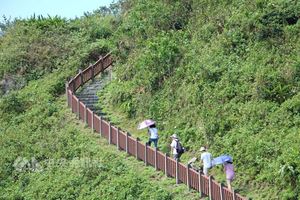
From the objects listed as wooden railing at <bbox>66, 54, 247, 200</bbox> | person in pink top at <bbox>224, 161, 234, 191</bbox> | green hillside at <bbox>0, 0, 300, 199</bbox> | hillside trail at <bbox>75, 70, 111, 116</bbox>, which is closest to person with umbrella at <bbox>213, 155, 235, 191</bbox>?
person in pink top at <bbox>224, 161, 234, 191</bbox>

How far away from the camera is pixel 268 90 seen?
77.9 feet

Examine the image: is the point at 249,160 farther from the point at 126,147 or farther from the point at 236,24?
the point at 236,24

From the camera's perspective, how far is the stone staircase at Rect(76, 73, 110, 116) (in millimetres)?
30812

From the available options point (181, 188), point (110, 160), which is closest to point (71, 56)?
point (110, 160)

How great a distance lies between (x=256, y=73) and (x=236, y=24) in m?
4.56

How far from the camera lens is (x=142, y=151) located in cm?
2372

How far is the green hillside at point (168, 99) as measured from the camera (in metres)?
21.6

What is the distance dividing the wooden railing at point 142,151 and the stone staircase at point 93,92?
268 millimetres

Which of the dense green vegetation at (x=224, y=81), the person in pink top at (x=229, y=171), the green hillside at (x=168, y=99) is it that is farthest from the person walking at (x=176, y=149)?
the person in pink top at (x=229, y=171)

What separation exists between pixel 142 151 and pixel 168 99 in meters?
4.40

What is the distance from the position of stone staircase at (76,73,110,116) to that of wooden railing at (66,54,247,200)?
27cm

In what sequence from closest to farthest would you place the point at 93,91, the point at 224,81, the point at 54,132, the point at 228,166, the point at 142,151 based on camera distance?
1. the point at 228,166
2. the point at 142,151
3. the point at 224,81
4. the point at 54,132
5. the point at 93,91

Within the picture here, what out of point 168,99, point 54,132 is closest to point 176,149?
point 168,99

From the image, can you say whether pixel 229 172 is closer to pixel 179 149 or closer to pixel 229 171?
pixel 229 171
